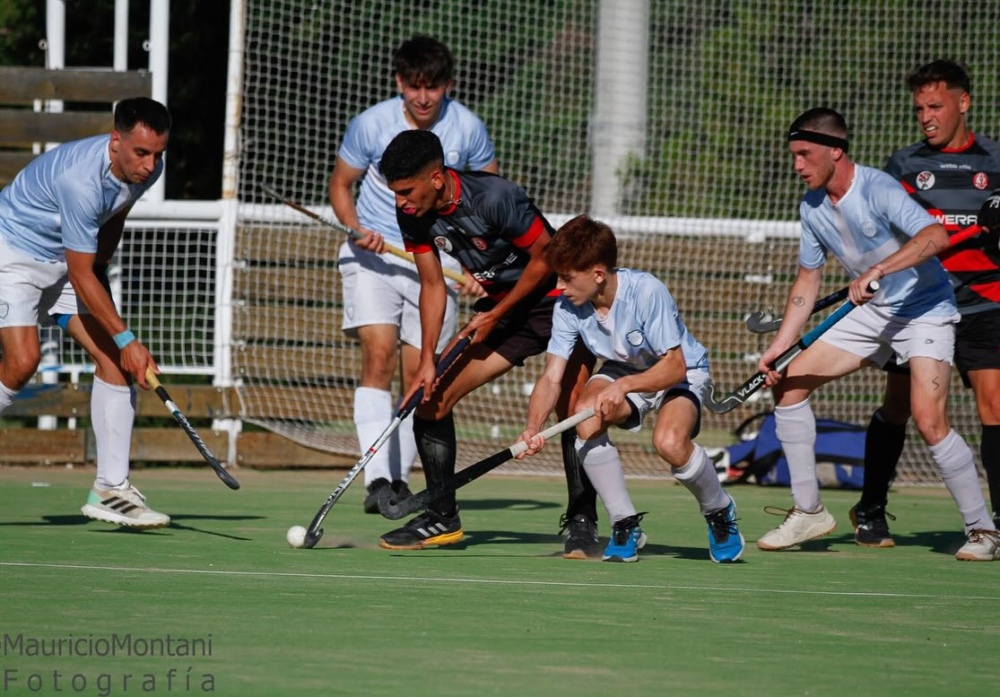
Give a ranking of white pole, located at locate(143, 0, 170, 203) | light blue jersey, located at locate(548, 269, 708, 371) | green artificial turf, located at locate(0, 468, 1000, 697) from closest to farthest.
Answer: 1. green artificial turf, located at locate(0, 468, 1000, 697)
2. light blue jersey, located at locate(548, 269, 708, 371)
3. white pole, located at locate(143, 0, 170, 203)

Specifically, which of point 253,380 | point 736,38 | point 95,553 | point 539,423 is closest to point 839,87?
point 736,38

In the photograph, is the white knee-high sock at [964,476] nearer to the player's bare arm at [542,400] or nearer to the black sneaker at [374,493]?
the player's bare arm at [542,400]

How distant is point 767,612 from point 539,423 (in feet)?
3.71

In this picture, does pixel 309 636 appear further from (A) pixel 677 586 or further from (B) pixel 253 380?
(B) pixel 253 380

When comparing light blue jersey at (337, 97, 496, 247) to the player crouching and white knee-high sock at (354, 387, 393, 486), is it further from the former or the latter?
the player crouching

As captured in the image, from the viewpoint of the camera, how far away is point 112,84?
8.59m

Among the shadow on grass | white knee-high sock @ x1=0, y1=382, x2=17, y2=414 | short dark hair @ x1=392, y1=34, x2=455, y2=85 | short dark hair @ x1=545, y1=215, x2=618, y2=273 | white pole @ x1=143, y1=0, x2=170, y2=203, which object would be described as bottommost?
the shadow on grass

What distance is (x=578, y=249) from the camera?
482cm

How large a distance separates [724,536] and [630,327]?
77 cm

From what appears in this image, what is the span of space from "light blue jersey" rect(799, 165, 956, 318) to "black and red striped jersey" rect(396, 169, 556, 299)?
39.2 inches

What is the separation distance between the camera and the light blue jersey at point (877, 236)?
538cm

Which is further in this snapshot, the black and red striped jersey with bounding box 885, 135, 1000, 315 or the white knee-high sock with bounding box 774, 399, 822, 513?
the black and red striped jersey with bounding box 885, 135, 1000, 315

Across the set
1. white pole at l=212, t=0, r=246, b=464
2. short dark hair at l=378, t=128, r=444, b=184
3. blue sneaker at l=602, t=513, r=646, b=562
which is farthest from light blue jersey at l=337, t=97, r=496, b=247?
white pole at l=212, t=0, r=246, b=464

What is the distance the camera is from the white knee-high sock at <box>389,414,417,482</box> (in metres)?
6.18
